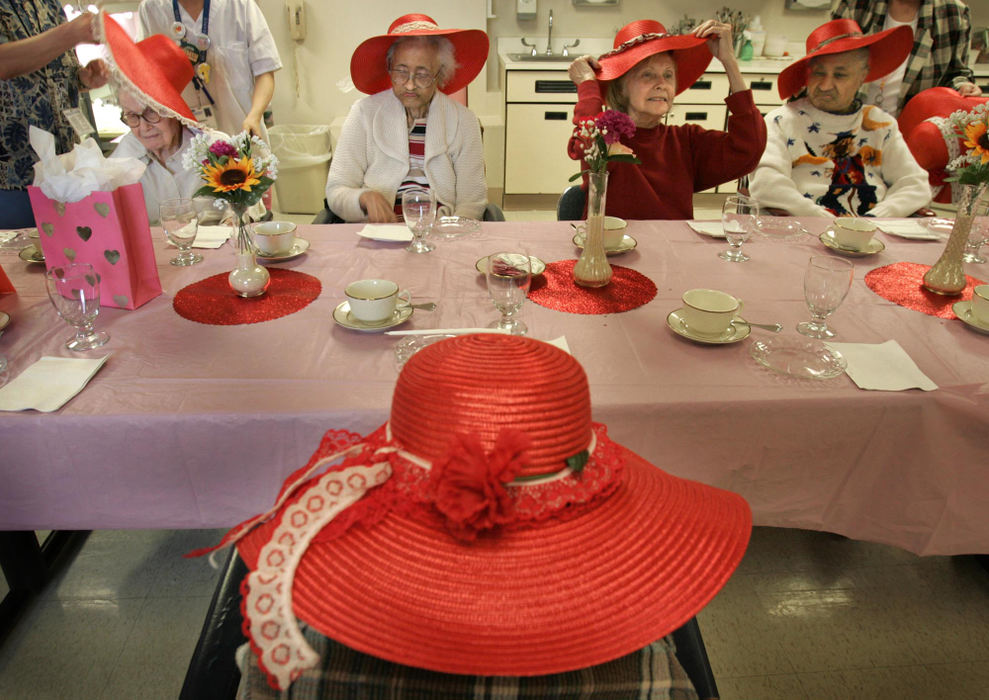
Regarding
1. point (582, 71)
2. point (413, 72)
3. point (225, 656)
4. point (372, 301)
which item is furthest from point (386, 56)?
point (225, 656)

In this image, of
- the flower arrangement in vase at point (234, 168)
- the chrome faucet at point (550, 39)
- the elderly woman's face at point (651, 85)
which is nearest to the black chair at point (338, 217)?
the elderly woman's face at point (651, 85)

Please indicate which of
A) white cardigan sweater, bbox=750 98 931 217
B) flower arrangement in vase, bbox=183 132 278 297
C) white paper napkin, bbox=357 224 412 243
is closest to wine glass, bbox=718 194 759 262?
white cardigan sweater, bbox=750 98 931 217

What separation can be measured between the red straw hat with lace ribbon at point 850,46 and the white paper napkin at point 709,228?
89cm

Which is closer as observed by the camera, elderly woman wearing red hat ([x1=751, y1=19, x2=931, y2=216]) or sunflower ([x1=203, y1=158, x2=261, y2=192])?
sunflower ([x1=203, y1=158, x2=261, y2=192])

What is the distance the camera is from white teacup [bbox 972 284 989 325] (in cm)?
130

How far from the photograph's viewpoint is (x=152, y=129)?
82.4 inches

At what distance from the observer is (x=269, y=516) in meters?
0.58

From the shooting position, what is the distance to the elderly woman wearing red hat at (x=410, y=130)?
2.26m

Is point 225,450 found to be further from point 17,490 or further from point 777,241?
point 777,241

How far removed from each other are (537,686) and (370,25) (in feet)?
15.9

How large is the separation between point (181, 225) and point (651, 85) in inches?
61.9

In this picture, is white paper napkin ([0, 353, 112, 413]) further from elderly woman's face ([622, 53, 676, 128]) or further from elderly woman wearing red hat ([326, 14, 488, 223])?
elderly woman's face ([622, 53, 676, 128])

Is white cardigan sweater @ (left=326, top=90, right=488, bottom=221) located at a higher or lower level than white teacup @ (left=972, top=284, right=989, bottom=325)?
higher

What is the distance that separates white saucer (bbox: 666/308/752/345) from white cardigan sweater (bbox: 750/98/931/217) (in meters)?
1.27
